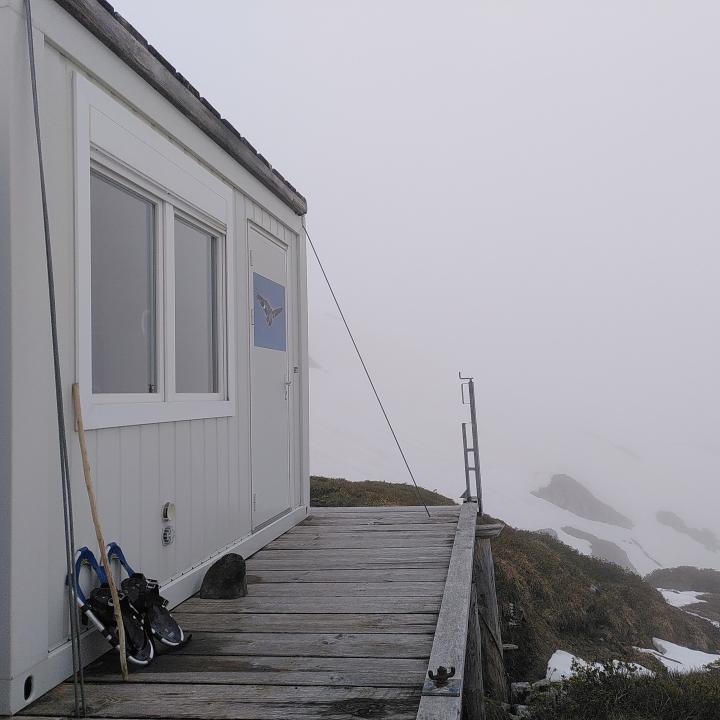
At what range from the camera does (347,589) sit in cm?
444

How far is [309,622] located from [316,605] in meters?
0.31

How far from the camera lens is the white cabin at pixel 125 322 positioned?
2.89 metres

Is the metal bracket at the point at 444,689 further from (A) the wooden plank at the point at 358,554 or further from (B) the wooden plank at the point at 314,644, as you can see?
(A) the wooden plank at the point at 358,554

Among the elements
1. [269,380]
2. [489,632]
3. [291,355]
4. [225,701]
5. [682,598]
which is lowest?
[682,598]

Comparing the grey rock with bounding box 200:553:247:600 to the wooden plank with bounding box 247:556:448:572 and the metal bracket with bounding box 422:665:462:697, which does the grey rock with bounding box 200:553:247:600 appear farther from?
the metal bracket with bounding box 422:665:462:697

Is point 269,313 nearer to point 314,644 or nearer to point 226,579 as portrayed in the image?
point 226,579

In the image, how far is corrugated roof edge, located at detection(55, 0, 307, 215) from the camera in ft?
11.3

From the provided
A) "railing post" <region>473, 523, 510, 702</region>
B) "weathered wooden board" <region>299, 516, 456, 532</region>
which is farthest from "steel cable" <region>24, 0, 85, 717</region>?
"railing post" <region>473, 523, 510, 702</region>

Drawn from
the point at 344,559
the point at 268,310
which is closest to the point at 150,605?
the point at 344,559

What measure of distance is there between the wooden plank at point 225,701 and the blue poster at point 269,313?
121 inches

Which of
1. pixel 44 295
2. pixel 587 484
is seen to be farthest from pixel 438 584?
pixel 587 484

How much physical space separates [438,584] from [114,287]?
237 cm

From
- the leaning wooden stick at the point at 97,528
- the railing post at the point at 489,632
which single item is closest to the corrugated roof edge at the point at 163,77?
the leaning wooden stick at the point at 97,528

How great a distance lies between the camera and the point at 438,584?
14.7ft
